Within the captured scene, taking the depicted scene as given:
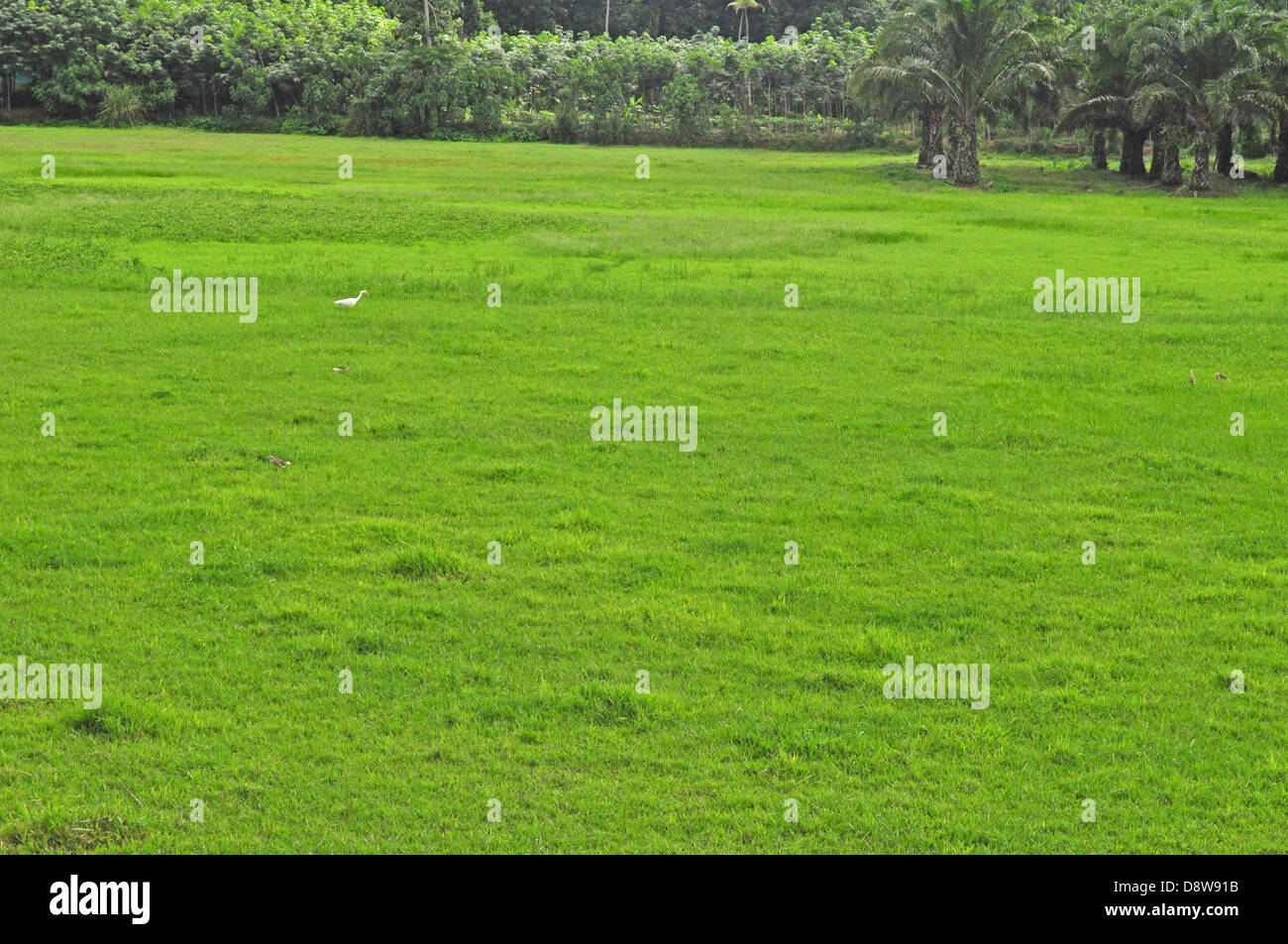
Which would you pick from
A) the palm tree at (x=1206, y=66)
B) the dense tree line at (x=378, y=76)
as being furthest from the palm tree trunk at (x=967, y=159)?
the dense tree line at (x=378, y=76)

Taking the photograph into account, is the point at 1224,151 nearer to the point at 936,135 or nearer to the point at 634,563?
the point at 936,135

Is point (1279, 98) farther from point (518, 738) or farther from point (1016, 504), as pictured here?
point (518, 738)

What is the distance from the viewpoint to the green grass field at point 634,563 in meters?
7.53

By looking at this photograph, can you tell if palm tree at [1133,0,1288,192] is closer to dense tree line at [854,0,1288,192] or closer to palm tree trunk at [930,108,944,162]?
dense tree line at [854,0,1288,192]

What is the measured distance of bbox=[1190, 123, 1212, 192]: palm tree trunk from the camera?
47.3 metres

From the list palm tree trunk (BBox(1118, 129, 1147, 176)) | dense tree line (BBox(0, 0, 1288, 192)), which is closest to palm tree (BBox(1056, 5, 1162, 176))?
palm tree trunk (BBox(1118, 129, 1147, 176))

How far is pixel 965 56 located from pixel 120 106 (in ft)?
177

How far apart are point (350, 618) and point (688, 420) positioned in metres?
6.77

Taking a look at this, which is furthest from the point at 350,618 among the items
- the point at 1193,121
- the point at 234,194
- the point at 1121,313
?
the point at 1193,121

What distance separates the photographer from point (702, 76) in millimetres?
89938

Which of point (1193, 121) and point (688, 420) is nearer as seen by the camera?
point (688, 420)

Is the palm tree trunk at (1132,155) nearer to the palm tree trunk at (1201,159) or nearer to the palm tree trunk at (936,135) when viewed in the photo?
the palm tree trunk at (1201,159)
